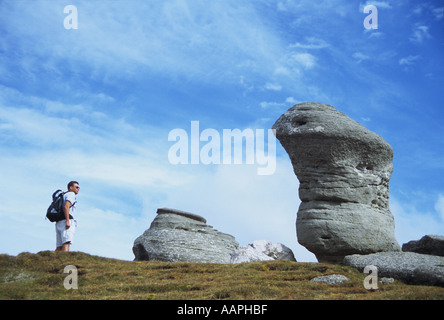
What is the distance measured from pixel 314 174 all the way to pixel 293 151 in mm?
1813

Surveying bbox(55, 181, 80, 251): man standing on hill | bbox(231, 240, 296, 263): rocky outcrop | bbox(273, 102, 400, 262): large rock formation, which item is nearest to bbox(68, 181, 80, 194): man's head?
bbox(55, 181, 80, 251): man standing on hill

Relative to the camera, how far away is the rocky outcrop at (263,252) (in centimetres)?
2794

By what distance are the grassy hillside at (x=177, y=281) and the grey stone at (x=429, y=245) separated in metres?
7.44

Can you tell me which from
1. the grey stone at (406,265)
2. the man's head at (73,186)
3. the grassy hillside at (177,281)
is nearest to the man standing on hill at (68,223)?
the man's head at (73,186)

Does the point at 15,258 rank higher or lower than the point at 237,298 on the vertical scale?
higher

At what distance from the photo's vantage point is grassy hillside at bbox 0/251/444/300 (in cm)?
1686

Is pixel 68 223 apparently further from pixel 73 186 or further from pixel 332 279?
pixel 332 279

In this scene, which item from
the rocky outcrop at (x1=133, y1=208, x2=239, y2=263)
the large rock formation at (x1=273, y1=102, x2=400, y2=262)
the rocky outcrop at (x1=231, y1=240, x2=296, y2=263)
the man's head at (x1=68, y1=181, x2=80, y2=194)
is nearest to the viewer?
the man's head at (x1=68, y1=181, x2=80, y2=194)

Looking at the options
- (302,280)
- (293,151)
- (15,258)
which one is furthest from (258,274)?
(15,258)

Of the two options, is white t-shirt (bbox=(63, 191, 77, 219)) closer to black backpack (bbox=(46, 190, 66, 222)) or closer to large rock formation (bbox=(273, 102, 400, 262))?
black backpack (bbox=(46, 190, 66, 222))

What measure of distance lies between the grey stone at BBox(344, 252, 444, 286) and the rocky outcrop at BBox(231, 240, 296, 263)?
5.02 meters
